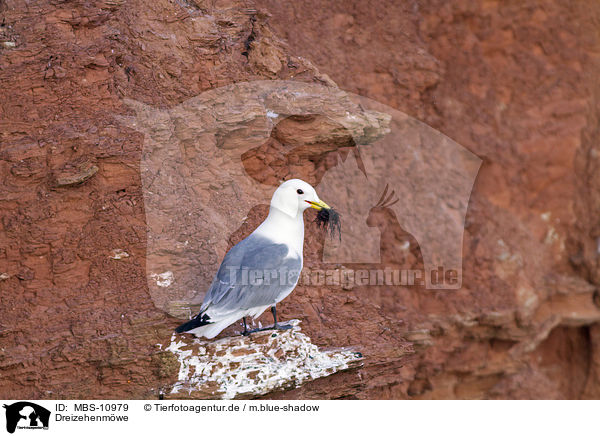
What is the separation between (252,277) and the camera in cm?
462

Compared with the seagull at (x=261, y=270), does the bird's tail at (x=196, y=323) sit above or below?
below

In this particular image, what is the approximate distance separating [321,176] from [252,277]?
280cm

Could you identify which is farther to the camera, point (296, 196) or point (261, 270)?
point (296, 196)

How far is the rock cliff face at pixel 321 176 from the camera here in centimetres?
511

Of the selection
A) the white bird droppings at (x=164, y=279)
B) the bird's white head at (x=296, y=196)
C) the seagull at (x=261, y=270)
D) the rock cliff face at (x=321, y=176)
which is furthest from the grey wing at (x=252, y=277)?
the white bird droppings at (x=164, y=279)

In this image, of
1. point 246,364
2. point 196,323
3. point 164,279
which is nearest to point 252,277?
point 196,323

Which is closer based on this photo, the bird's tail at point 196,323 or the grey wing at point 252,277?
the bird's tail at point 196,323

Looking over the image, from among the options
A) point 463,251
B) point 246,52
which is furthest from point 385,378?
point 246,52

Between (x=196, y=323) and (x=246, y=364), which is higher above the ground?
(x=196, y=323)

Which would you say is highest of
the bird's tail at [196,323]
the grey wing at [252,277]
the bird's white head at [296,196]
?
the bird's white head at [296,196]

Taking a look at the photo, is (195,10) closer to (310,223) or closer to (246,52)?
(246,52)

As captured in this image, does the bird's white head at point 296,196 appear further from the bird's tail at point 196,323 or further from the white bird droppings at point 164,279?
the white bird droppings at point 164,279

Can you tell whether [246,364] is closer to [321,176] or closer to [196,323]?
[196,323]
